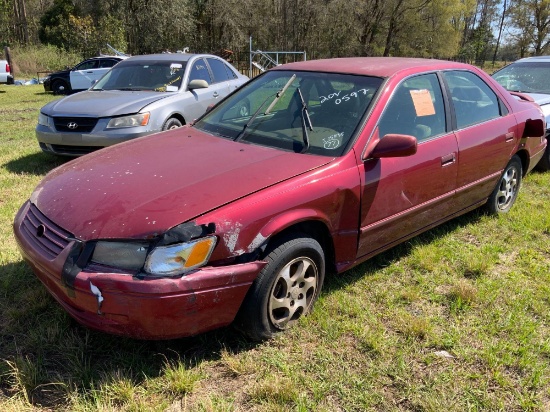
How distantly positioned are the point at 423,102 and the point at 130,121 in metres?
3.71

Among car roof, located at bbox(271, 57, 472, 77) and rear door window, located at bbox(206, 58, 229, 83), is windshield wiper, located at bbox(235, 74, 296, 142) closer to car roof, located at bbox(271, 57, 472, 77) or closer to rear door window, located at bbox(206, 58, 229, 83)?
car roof, located at bbox(271, 57, 472, 77)

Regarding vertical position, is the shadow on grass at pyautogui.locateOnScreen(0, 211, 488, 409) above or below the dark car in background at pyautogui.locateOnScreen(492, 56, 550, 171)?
below

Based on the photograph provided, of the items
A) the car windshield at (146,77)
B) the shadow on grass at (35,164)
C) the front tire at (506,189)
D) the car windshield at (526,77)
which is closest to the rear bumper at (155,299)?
the front tire at (506,189)

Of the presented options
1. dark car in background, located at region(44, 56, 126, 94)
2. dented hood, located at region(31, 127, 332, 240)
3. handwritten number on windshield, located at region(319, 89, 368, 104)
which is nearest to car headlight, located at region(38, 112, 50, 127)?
dented hood, located at region(31, 127, 332, 240)

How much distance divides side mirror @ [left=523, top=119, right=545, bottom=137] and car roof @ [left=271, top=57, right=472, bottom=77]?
106 cm

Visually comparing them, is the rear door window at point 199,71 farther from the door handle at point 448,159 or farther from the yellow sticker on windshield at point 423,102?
the door handle at point 448,159

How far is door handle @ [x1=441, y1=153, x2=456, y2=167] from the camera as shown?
3.53 metres

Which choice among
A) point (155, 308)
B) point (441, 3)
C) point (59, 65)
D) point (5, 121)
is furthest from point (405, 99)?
point (441, 3)

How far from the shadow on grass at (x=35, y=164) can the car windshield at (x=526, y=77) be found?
6635 mm

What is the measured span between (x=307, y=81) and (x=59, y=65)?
81.1ft

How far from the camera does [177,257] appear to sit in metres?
2.26

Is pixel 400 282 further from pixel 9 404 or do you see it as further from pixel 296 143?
pixel 9 404

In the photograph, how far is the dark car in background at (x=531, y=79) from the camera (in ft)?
Result: 21.1

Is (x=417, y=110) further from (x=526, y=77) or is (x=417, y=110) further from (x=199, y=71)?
(x=526, y=77)
